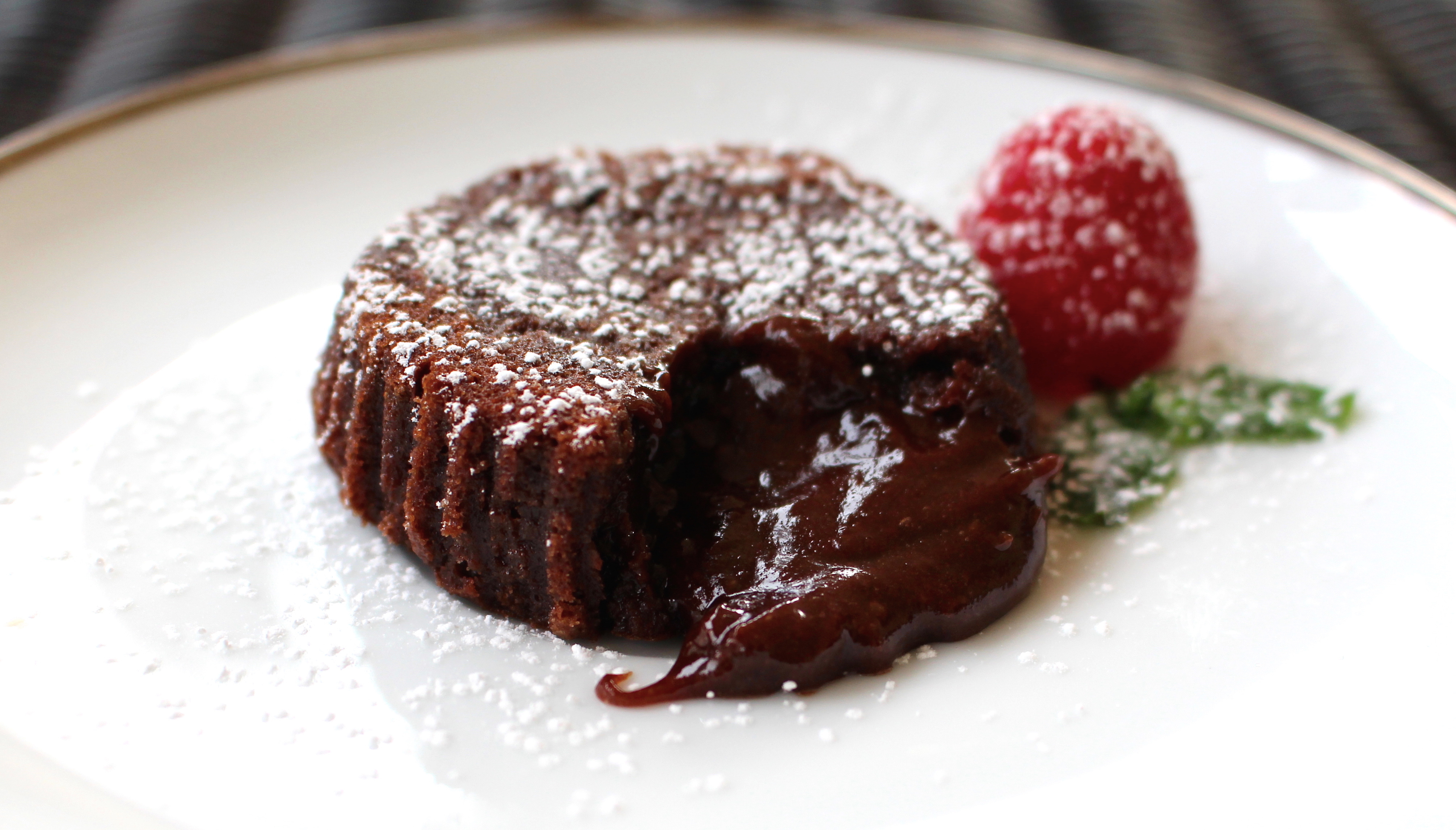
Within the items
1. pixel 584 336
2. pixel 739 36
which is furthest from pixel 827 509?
pixel 739 36

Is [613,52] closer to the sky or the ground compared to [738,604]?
closer to the sky

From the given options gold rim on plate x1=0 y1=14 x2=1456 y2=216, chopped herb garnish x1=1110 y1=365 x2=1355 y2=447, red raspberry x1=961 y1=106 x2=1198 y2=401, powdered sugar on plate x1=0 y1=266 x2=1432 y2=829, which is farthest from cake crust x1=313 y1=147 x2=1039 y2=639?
gold rim on plate x1=0 y1=14 x2=1456 y2=216

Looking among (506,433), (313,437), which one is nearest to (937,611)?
(506,433)

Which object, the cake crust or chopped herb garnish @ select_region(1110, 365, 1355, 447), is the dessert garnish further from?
the cake crust

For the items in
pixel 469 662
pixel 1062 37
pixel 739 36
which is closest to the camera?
pixel 469 662

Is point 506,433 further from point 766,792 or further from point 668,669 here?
point 766,792

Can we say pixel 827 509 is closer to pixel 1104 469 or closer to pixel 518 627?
pixel 518 627
